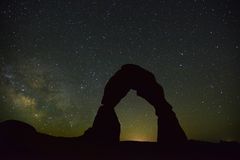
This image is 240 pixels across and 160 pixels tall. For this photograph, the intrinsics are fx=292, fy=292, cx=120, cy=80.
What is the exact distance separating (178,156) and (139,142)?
21.2 ft

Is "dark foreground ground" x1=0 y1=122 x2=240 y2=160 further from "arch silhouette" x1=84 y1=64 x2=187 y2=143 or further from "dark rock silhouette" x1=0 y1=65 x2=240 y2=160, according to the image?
"arch silhouette" x1=84 y1=64 x2=187 y2=143

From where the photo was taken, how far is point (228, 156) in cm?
2005

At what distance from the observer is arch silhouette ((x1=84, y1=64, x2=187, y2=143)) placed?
1083 inches

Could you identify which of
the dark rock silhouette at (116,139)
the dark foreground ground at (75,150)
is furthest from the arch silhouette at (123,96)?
the dark foreground ground at (75,150)

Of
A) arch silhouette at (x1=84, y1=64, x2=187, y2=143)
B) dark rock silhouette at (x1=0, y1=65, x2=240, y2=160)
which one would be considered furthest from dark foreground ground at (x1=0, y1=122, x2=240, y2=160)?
arch silhouette at (x1=84, y1=64, x2=187, y2=143)

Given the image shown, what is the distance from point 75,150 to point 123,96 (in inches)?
440

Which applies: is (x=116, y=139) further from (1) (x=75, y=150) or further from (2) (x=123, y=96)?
(1) (x=75, y=150)

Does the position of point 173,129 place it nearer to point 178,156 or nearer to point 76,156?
point 178,156

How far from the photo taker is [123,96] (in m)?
29.1

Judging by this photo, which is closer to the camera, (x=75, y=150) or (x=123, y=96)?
(x=75, y=150)

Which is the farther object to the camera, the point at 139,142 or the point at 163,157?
the point at 139,142

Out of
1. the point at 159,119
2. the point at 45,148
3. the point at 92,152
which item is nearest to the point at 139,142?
the point at 159,119

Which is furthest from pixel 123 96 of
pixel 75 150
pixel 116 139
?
pixel 75 150

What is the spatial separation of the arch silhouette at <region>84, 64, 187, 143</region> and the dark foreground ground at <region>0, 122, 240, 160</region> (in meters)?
3.52
